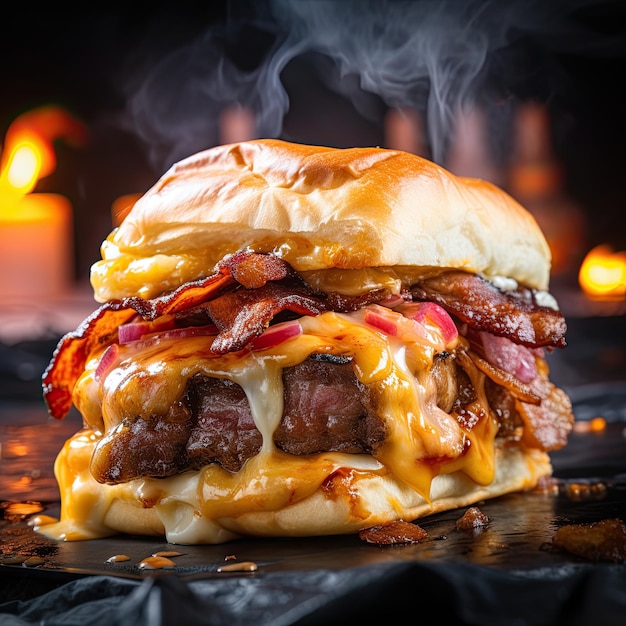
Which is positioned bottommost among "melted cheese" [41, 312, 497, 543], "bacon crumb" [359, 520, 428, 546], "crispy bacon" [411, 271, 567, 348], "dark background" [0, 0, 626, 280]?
"bacon crumb" [359, 520, 428, 546]

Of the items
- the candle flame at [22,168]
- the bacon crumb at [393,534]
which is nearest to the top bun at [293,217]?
the bacon crumb at [393,534]

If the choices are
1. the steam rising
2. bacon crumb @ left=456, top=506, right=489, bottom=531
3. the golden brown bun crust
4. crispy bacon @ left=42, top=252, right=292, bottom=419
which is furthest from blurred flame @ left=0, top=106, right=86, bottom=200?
bacon crumb @ left=456, top=506, right=489, bottom=531

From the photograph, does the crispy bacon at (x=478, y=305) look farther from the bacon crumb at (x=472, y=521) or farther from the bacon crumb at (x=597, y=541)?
the bacon crumb at (x=597, y=541)

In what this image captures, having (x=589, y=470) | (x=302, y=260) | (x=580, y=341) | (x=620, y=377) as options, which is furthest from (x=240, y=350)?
(x=580, y=341)

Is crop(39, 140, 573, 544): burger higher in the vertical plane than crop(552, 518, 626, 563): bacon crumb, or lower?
higher

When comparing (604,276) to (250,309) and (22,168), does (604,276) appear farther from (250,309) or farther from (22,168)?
(250,309)

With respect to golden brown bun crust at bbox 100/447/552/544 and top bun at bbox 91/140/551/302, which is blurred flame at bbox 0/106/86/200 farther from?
golden brown bun crust at bbox 100/447/552/544

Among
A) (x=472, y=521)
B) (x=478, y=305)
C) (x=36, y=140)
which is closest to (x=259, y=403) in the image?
(x=472, y=521)
